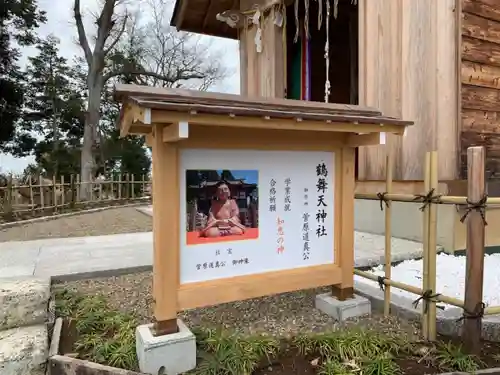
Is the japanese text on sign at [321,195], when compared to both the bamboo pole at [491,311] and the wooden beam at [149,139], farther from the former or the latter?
the wooden beam at [149,139]

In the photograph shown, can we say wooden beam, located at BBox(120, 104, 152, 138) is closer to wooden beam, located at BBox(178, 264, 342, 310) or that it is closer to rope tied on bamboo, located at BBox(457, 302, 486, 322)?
wooden beam, located at BBox(178, 264, 342, 310)

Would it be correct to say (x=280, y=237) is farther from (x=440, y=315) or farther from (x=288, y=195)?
(x=440, y=315)

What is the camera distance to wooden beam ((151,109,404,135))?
238 cm

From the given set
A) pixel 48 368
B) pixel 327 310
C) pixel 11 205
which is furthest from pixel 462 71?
pixel 11 205

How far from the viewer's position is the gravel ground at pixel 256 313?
323 centimetres

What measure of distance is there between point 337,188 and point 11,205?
10.6 m

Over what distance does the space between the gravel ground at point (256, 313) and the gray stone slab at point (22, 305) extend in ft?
2.24

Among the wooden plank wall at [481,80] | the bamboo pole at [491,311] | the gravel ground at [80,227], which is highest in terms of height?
the wooden plank wall at [481,80]

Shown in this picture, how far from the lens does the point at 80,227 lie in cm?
933

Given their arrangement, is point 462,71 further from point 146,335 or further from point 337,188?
point 146,335

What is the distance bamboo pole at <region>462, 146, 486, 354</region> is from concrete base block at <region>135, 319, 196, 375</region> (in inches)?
76.6

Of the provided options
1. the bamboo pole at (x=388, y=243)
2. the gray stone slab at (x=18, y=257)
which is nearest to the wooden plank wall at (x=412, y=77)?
the bamboo pole at (x=388, y=243)

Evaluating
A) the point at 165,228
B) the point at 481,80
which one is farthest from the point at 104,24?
the point at 165,228

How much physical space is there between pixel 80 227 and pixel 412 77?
7883 mm
